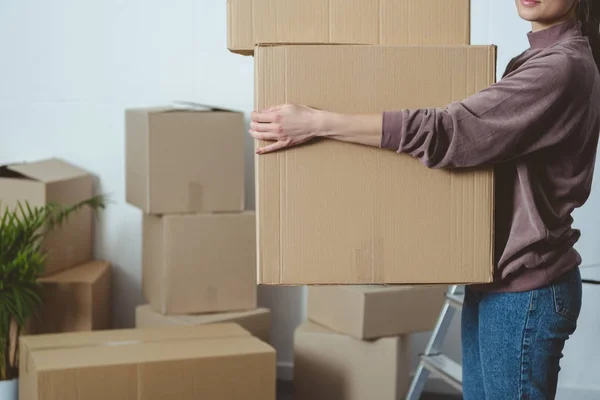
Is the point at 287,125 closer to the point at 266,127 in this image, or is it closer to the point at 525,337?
the point at 266,127

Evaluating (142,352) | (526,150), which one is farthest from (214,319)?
(526,150)

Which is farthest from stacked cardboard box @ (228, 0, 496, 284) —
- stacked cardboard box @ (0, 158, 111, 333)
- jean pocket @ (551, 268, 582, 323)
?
stacked cardboard box @ (0, 158, 111, 333)

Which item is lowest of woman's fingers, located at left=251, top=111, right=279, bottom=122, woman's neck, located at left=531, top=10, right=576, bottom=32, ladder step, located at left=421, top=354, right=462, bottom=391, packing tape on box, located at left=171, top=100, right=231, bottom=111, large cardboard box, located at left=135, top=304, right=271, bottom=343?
ladder step, located at left=421, top=354, right=462, bottom=391

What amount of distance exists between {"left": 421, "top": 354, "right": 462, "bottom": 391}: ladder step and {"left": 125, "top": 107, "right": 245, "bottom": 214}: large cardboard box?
0.80 m

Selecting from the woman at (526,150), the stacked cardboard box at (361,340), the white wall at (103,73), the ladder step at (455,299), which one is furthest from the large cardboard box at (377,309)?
the woman at (526,150)

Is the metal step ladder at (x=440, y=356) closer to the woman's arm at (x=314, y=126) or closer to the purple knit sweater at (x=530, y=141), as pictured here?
the purple knit sweater at (x=530, y=141)

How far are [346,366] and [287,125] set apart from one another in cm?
161

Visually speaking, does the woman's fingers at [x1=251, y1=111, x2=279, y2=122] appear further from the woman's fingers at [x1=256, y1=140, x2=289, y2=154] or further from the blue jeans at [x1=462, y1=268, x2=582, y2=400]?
the blue jeans at [x1=462, y1=268, x2=582, y2=400]

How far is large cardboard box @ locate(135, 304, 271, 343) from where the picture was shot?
2809 millimetres

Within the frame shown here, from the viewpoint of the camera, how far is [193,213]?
110 inches

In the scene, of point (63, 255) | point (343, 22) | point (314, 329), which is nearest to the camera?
point (343, 22)

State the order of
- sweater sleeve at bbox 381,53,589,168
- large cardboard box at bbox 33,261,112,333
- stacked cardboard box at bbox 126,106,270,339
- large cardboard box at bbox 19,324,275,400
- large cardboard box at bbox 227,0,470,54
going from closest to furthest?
sweater sleeve at bbox 381,53,589,168 → large cardboard box at bbox 227,0,470,54 → large cardboard box at bbox 19,324,275,400 → stacked cardboard box at bbox 126,106,270,339 → large cardboard box at bbox 33,261,112,333

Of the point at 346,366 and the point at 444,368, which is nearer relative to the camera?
the point at 444,368

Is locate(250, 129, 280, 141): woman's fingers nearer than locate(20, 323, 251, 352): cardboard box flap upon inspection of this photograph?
Yes
